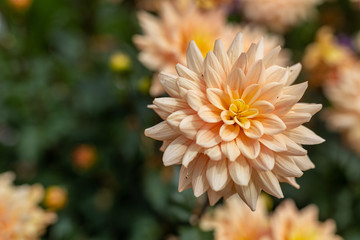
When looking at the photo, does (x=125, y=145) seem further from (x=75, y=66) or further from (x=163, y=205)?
(x=75, y=66)

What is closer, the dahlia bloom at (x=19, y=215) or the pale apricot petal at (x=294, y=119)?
the pale apricot petal at (x=294, y=119)

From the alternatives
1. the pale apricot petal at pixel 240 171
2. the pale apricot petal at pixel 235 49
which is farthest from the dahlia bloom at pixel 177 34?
the pale apricot petal at pixel 240 171

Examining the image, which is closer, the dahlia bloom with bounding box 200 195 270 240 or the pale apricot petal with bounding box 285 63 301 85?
the pale apricot petal with bounding box 285 63 301 85

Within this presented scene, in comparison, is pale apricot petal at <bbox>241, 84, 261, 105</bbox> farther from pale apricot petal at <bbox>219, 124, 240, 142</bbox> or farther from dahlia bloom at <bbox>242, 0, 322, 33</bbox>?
dahlia bloom at <bbox>242, 0, 322, 33</bbox>

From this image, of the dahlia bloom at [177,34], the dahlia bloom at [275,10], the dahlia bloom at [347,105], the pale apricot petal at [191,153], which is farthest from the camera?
the dahlia bloom at [275,10]

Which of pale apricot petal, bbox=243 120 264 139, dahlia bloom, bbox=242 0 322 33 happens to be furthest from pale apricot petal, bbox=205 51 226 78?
dahlia bloom, bbox=242 0 322 33

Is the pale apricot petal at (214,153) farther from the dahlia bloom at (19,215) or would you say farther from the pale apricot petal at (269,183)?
the dahlia bloom at (19,215)

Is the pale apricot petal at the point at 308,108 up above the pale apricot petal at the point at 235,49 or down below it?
below

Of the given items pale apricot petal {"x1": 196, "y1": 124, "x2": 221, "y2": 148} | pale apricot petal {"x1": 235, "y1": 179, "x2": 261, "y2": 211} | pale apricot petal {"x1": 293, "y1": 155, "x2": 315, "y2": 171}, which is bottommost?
pale apricot petal {"x1": 235, "y1": 179, "x2": 261, "y2": 211}
